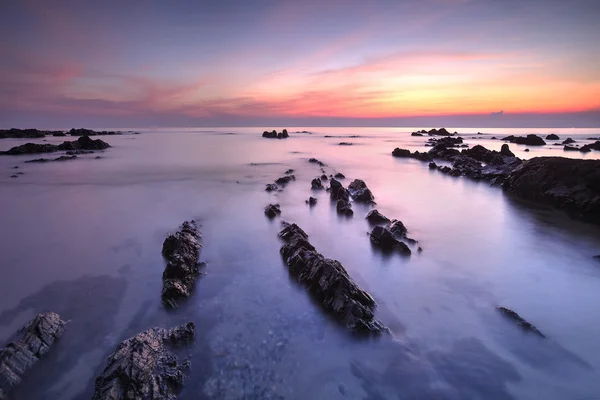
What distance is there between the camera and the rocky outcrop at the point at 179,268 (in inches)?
235

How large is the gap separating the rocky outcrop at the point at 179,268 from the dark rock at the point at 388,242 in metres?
5.36

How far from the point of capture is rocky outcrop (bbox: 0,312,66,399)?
152 inches

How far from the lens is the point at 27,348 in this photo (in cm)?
432

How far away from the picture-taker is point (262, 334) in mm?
5102

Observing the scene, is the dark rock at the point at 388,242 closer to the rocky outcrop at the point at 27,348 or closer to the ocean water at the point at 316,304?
the ocean water at the point at 316,304

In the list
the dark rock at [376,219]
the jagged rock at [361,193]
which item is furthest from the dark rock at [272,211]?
the jagged rock at [361,193]

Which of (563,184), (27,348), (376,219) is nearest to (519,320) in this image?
(376,219)

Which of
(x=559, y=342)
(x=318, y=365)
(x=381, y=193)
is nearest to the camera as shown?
(x=318, y=365)

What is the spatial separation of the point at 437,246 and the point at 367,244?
2.23 m

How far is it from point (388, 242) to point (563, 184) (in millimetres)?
11413

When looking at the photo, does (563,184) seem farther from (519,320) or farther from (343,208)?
(519,320)

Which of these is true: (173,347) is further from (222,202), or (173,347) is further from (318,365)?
(222,202)

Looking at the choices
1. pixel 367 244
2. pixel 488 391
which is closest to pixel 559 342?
pixel 488 391

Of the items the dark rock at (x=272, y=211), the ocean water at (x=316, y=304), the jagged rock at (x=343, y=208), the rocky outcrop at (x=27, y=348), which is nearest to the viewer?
the rocky outcrop at (x=27, y=348)
